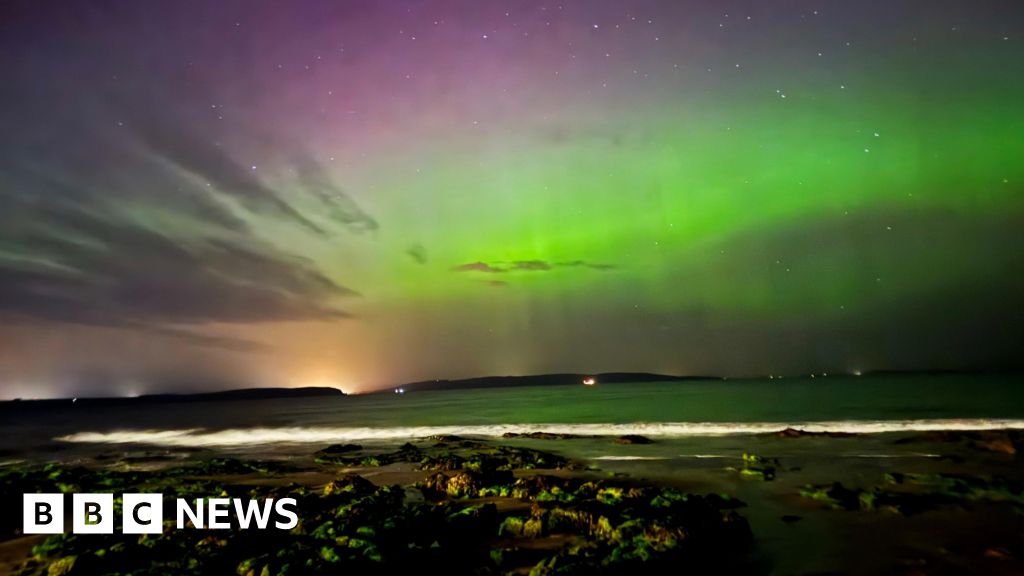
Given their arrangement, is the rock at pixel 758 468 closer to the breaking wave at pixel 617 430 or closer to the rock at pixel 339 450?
the breaking wave at pixel 617 430

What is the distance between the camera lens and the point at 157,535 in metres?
10.8

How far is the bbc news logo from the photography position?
481 inches

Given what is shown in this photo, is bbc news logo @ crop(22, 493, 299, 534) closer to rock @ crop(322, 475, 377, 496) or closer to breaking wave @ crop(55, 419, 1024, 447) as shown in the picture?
rock @ crop(322, 475, 377, 496)

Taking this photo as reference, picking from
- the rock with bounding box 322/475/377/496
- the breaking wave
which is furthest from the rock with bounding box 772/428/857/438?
the rock with bounding box 322/475/377/496

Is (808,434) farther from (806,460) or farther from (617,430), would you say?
(617,430)

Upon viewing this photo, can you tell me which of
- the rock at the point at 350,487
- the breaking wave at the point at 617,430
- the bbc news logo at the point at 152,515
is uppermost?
the bbc news logo at the point at 152,515

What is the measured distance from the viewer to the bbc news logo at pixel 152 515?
12211 mm

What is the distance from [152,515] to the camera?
13.3 m

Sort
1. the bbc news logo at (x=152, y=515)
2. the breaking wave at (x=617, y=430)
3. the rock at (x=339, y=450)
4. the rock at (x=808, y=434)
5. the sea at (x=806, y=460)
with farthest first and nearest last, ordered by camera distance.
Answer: the breaking wave at (x=617, y=430) → the rock at (x=808, y=434) → the rock at (x=339, y=450) → the bbc news logo at (x=152, y=515) → the sea at (x=806, y=460)

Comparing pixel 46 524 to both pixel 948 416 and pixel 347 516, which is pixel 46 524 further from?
pixel 948 416

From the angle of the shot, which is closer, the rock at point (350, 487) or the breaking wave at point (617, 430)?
the rock at point (350, 487)

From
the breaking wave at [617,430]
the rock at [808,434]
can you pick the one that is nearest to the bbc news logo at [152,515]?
the breaking wave at [617,430]

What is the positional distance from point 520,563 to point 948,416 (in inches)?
1798

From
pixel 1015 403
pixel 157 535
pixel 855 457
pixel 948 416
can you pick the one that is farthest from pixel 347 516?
pixel 1015 403
